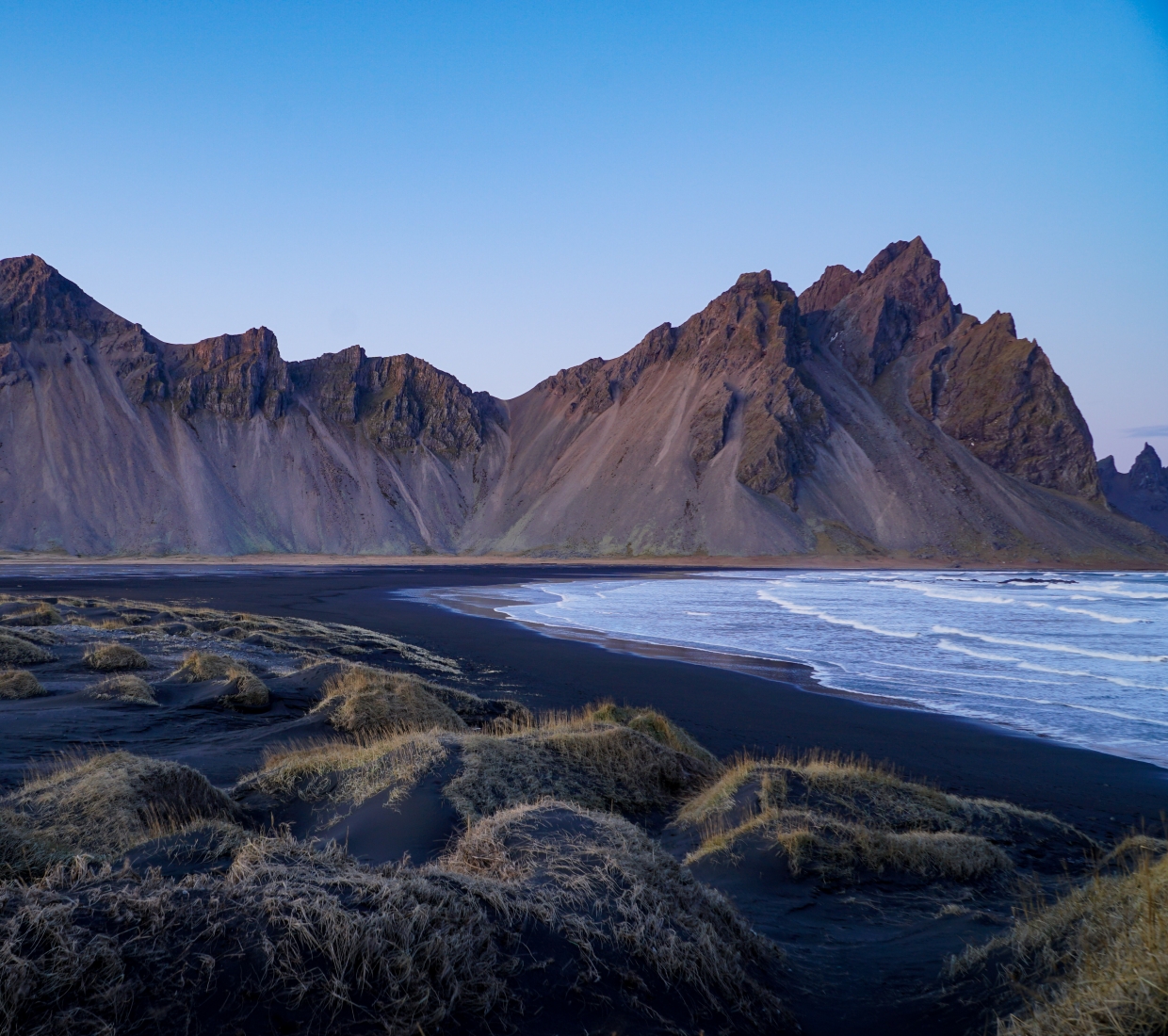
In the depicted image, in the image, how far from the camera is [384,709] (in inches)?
431

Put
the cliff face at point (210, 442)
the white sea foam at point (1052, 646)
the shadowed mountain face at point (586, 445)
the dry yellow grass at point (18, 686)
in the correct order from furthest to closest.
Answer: the shadowed mountain face at point (586, 445) → the cliff face at point (210, 442) → the white sea foam at point (1052, 646) → the dry yellow grass at point (18, 686)

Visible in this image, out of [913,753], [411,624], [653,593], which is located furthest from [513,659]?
[653,593]

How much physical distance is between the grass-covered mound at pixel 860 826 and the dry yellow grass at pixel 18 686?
35.2 feet

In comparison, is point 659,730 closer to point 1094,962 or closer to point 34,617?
Answer: point 1094,962

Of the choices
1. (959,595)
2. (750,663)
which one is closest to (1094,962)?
(750,663)

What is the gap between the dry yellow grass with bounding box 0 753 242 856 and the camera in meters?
5.66

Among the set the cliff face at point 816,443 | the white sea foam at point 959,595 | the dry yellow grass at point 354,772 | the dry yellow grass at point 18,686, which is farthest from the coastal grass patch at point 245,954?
the cliff face at point 816,443

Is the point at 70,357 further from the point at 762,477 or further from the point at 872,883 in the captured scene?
the point at 872,883

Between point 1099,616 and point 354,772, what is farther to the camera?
point 1099,616

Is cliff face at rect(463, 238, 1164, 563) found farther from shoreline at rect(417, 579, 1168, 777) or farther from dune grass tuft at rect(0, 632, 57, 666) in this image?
dune grass tuft at rect(0, 632, 57, 666)

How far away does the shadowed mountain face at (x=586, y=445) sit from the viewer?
96938 mm

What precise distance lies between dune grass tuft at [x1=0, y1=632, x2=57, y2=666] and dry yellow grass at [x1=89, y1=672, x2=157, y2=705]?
328 centimetres

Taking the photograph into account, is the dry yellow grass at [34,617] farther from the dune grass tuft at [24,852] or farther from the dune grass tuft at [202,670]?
the dune grass tuft at [24,852]

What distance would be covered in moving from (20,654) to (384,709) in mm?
9047
